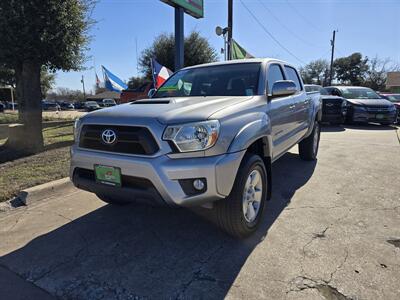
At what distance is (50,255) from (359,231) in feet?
10.4

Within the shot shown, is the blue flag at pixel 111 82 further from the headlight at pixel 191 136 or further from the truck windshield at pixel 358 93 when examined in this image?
the headlight at pixel 191 136

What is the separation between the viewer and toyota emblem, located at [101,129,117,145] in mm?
2898

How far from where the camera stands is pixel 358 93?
556 inches

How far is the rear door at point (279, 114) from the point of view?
386 centimetres

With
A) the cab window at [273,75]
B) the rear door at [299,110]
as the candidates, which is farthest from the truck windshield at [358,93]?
the cab window at [273,75]

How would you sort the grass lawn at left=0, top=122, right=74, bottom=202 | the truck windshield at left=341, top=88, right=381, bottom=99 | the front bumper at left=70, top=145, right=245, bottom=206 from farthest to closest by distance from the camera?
the truck windshield at left=341, top=88, right=381, bottom=99 < the grass lawn at left=0, top=122, right=74, bottom=202 < the front bumper at left=70, top=145, right=245, bottom=206

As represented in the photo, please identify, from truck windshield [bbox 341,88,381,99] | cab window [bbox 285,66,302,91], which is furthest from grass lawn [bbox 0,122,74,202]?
truck windshield [bbox 341,88,381,99]

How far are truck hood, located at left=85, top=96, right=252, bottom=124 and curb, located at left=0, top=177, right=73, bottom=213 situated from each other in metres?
1.87

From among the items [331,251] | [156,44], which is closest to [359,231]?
[331,251]

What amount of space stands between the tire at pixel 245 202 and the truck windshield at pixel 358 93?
12.4 meters

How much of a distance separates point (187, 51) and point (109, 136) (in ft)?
78.2

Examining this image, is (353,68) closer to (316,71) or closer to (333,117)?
(316,71)

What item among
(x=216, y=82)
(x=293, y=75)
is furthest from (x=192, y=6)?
(x=216, y=82)

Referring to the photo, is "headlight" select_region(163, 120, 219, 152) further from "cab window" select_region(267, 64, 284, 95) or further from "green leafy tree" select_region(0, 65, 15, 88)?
"green leafy tree" select_region(0, 65, 15, 88)
